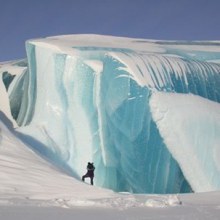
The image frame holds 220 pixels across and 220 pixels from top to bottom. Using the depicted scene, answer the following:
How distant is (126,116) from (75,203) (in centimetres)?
820

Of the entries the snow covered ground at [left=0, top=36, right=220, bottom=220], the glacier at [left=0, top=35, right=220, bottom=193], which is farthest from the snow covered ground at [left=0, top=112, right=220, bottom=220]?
the glacier at [left=0, top=35, right=220, bottom=193]

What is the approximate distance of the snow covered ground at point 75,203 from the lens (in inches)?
165

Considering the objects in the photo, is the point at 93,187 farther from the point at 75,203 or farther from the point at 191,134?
the point at 191,134

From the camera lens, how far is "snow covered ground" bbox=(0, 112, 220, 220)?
4.20 metres

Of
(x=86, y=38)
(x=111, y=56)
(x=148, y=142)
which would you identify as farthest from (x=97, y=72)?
(x=86, y=38)

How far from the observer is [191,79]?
13773 mm

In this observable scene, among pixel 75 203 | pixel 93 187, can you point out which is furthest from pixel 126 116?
pixel 75 203

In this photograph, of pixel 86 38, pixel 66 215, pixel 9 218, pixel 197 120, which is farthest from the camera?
pixel 86 38

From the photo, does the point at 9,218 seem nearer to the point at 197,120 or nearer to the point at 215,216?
the point at 215,216

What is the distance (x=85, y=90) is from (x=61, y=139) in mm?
1821

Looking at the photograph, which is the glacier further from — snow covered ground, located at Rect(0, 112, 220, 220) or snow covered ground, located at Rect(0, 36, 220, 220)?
snow covered ground, located at Rect(0, 112, 220, 220)

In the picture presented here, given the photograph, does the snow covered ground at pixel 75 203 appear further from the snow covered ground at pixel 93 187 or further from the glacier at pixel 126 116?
the glacier at pixel 126 116

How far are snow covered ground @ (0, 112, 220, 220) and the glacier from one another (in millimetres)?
4992

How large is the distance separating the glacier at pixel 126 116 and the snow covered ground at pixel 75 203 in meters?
4.99
